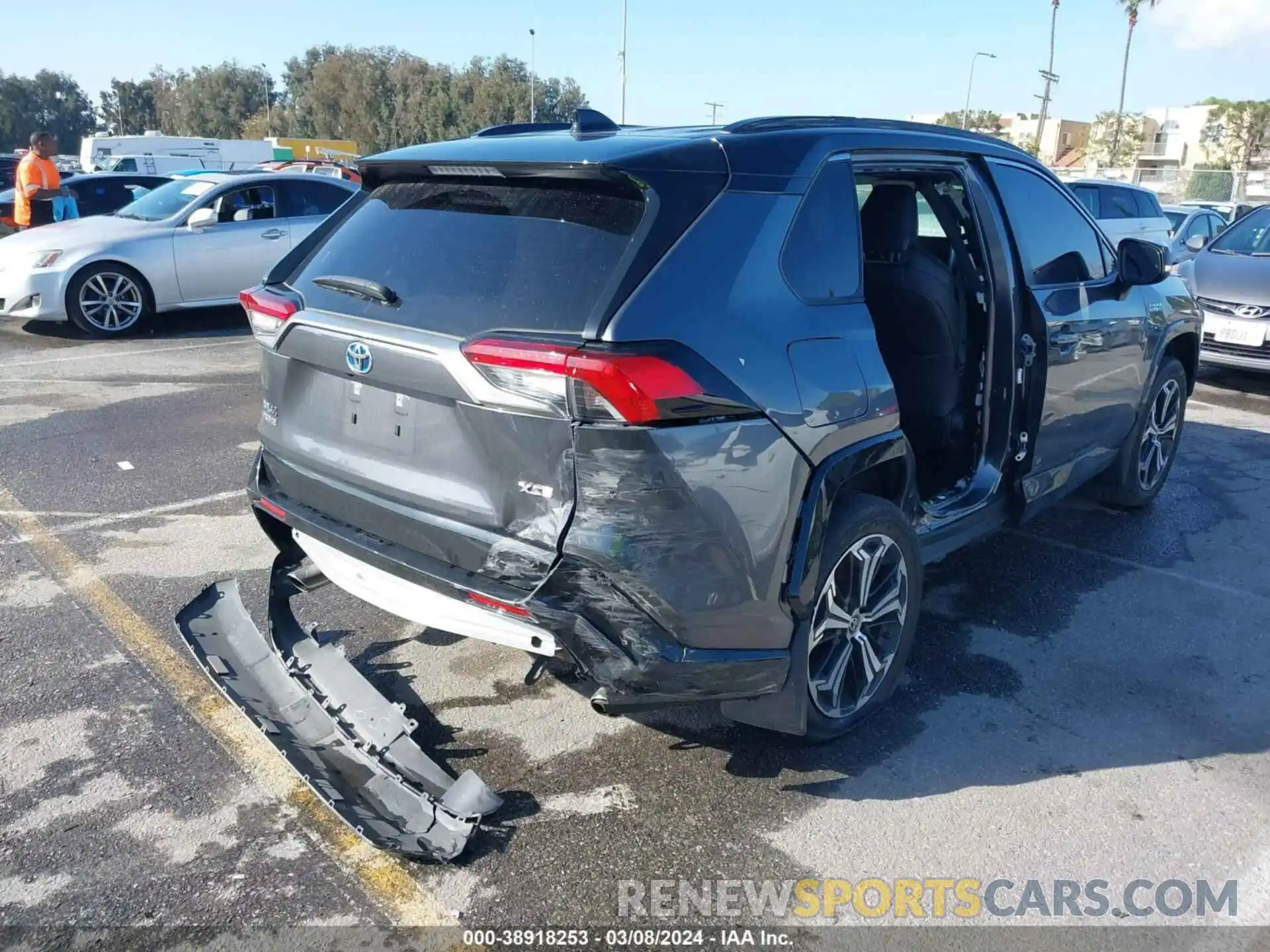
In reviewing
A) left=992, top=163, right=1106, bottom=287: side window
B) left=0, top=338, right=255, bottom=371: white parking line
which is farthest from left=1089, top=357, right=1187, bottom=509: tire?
left=0, top=338, right=255, bottom=371: white parking line

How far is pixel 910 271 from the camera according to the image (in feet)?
13.4

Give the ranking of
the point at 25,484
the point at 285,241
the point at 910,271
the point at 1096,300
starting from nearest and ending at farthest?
the point at 910,271, the point at 1096,300, the point at 25,484, the point at 285,241

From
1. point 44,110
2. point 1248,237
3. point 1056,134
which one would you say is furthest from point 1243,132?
point 44,110

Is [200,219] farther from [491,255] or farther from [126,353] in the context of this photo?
[491,255]

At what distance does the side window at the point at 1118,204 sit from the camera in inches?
612

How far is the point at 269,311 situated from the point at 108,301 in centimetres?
808

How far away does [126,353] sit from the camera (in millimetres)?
9383

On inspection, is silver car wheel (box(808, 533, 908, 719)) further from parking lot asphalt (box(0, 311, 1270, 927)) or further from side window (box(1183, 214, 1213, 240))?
side window (box(1183, 214, 1213, 240))

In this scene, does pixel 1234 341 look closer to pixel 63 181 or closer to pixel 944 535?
pixel 944 535

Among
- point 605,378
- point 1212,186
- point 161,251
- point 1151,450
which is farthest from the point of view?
point 1212,186

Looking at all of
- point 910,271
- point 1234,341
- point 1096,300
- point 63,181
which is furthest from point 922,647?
point 63,181

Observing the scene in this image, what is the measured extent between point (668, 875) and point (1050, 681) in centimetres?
185

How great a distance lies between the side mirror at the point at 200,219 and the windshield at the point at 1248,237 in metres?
10.2

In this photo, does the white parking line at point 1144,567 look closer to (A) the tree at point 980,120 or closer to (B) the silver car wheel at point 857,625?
(B) the silver car wheel at point 857,625
